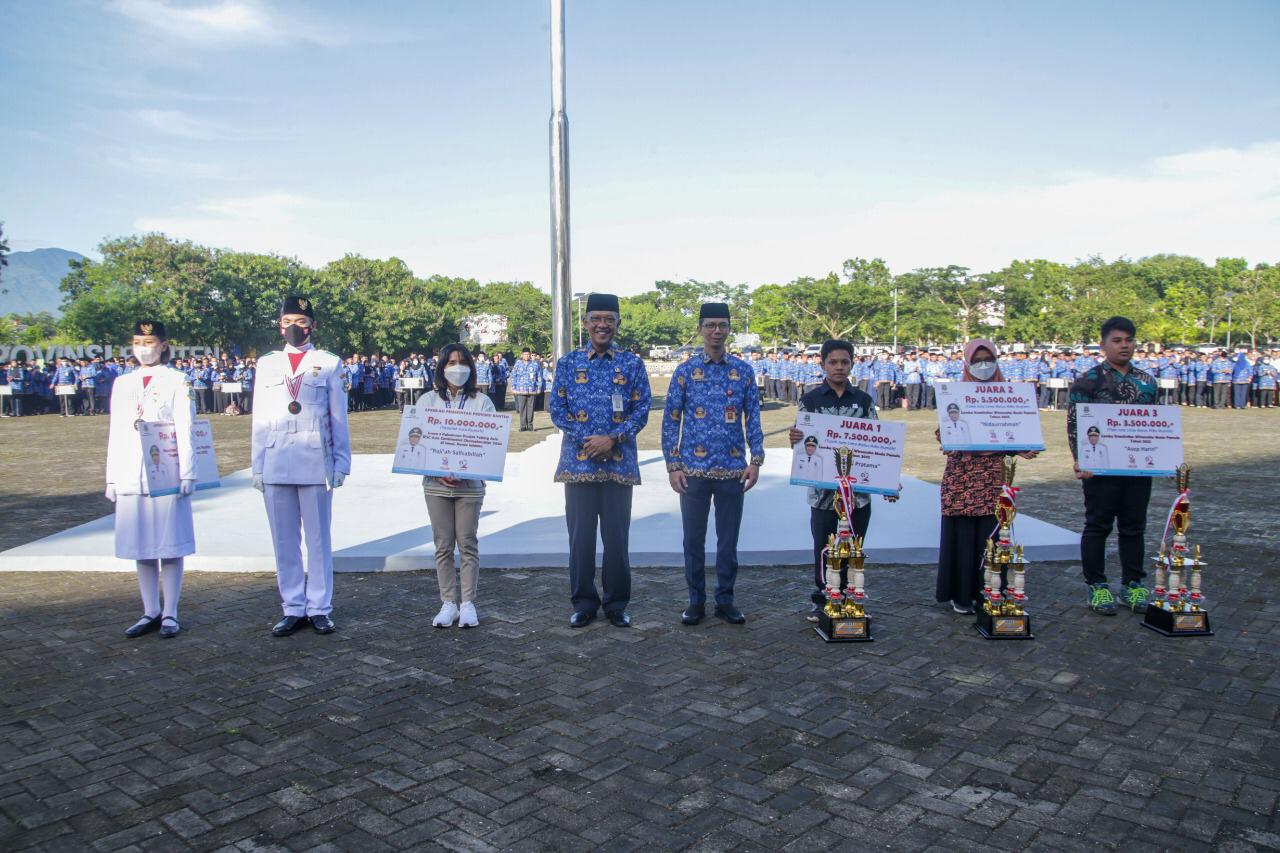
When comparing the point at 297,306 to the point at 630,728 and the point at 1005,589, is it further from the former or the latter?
the point at 1005,589

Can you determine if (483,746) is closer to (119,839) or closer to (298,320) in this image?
(119,839)

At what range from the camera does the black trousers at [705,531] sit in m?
5.77

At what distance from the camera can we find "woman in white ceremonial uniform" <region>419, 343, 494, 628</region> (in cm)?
568

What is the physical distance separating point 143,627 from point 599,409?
10.3 feet

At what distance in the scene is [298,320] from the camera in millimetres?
5613

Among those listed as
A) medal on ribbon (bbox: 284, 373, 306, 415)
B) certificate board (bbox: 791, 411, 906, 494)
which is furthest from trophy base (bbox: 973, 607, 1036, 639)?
medal on ribbon (bbox: 284, 373, 306, 415)

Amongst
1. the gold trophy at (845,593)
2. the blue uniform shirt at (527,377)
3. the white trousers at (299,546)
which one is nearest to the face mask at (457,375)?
the white trousers at (299,546)

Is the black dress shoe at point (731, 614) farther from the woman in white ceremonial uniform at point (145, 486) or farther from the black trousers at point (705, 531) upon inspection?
the woman in white ceremonial uniform at point (145, 486)

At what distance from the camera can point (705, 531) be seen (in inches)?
230

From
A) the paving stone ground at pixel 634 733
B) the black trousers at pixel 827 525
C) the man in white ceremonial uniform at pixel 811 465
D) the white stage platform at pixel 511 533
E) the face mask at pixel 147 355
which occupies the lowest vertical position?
the paving stone ground at pixel 634 733

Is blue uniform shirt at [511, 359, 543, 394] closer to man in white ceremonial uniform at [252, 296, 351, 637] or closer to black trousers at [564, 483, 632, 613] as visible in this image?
man in white ceremonial uniform at [252, 296, 351, 637]

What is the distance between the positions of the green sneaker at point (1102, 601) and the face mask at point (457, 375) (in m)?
4.44

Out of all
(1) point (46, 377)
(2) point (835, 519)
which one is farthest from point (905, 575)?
(1) point (46, 377)

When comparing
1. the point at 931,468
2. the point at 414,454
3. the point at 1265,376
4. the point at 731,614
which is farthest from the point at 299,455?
the point at 1265,376
